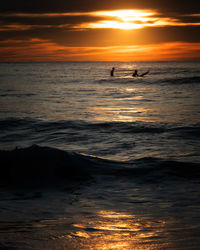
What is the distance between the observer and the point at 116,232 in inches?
143

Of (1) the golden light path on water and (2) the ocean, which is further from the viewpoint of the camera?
(2) the ocean

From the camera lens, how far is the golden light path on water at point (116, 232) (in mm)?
3307

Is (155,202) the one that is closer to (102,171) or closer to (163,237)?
(163,237)

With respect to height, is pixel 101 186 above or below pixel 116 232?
above

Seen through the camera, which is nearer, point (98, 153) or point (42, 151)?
point (42, 151)

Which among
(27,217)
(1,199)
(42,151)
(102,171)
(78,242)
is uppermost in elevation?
(42,151)

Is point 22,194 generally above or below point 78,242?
above

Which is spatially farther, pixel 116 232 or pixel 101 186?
pixel 101 186

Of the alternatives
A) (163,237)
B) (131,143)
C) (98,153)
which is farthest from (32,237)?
(131,143)

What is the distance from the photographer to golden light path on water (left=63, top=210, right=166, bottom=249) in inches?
130

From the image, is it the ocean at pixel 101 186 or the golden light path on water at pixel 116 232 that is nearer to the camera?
the golden light path on water at pixel 116 232

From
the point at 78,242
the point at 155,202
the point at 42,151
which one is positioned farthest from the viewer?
the point at 42,151

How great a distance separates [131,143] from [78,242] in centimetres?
636

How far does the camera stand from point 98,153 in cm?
827
